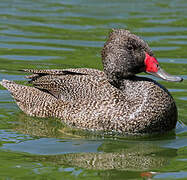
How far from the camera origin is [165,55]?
1356 cm

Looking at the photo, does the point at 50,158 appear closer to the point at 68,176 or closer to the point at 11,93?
the point at 68,176

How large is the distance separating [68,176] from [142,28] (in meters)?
9.15

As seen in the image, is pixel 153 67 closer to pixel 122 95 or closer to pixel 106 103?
pixel 122 95

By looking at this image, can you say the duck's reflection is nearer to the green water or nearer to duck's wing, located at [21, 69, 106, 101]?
the green water

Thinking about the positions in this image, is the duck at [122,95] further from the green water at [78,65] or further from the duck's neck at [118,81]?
the green water at [78,65]

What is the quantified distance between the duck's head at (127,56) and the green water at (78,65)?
1.01 m

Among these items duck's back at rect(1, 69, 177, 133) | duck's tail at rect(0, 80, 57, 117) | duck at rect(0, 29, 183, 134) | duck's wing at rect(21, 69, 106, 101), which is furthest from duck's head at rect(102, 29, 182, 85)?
duck's tail at rect(0, 80, 57, 117)

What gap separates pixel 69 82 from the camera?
9484 millimetres

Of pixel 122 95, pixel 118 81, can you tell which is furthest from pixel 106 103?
pixel 118 81

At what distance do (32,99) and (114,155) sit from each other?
8.01 feet

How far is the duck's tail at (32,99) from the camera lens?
9.81 meters

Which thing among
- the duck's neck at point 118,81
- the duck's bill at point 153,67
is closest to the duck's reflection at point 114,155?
the duck's neck at point 118,81

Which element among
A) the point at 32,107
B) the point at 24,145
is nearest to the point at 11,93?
the point at 32,107

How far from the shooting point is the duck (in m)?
8.77
